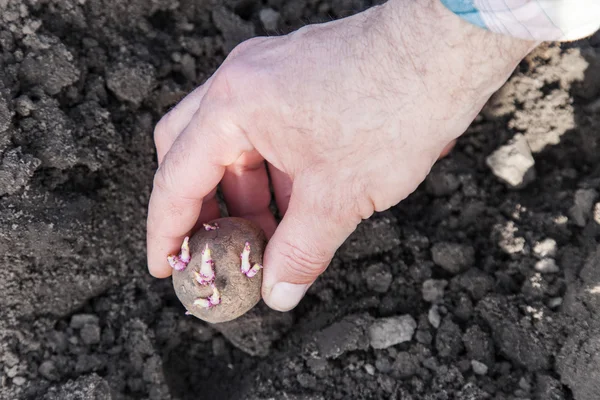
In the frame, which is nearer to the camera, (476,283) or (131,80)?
(476,283)

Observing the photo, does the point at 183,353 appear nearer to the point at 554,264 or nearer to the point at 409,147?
the point at 409,147

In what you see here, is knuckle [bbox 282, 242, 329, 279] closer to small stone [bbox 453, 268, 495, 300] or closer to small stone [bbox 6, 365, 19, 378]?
small stone [bbox 453, 268, 495, 300]

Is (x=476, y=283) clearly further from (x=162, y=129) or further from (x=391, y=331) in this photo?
(x=162, y=129)

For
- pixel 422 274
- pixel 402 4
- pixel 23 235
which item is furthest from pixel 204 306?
pixel 402 4

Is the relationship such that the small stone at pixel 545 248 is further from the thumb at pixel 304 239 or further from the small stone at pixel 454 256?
the thumb at pixel 304 239

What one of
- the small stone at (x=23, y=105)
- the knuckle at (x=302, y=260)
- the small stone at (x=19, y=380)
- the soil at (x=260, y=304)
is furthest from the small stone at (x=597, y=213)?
the small stone at (x=19, y=380)

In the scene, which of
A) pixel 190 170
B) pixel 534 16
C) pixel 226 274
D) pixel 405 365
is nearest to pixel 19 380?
pixel 226 274
